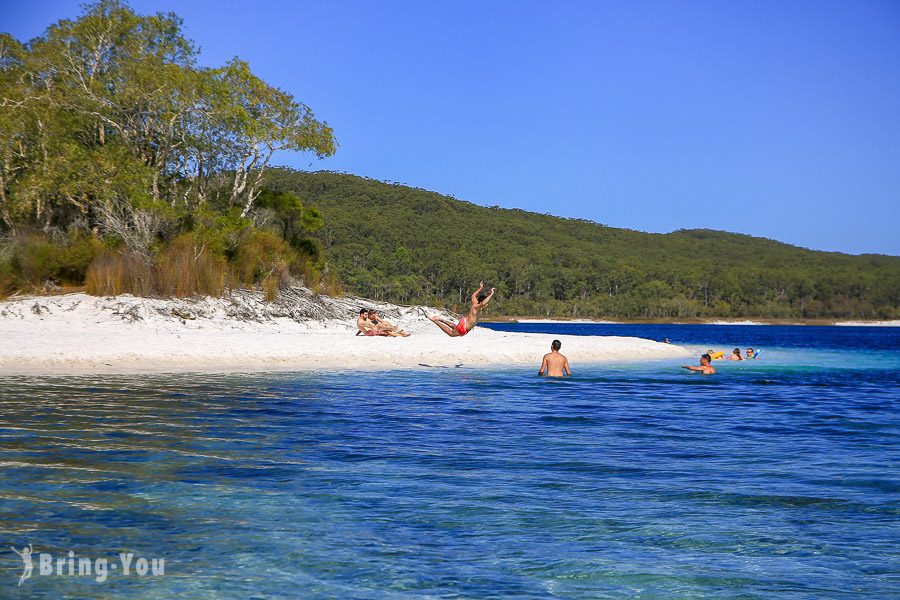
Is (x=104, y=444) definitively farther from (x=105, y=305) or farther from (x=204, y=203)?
(x=204, y=203)

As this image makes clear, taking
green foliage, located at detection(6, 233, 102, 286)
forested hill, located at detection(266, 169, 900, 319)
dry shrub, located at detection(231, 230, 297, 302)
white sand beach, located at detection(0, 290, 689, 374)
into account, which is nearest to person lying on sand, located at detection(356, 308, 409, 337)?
white sand beach, located at detection(0, 290, 689, 374)

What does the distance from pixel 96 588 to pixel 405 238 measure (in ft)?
461

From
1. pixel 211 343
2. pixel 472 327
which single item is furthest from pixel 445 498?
pixel 472 327

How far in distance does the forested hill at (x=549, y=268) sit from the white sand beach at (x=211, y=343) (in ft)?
315

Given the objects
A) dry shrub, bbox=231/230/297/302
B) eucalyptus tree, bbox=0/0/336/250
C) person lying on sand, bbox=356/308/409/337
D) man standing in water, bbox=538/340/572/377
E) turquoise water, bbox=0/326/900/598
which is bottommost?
turquoise water, bbox=0/326/900/598

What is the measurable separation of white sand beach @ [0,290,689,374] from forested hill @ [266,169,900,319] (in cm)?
9599

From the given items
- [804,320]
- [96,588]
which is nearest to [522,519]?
[96,588]

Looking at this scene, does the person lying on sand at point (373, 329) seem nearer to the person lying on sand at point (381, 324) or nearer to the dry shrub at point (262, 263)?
the person lying on sand at point (381, 324)

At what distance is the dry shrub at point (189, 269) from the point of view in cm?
2788

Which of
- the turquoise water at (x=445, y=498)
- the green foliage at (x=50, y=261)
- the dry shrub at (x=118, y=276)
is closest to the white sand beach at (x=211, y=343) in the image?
the dry shrub at (x=118, y=276)

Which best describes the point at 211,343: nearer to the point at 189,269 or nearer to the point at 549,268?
the point at 189,269

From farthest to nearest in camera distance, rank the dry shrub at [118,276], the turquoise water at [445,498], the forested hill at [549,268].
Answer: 1. the forested hill at [549,268]
2. the dry shrub at [118,276]
3. the turquoise water at [445,498]

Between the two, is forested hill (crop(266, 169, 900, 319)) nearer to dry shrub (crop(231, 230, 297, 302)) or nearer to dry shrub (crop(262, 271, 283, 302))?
dry shrub (crop(231, 230, 297, 302))

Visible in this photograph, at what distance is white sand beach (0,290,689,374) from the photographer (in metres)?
20.5
